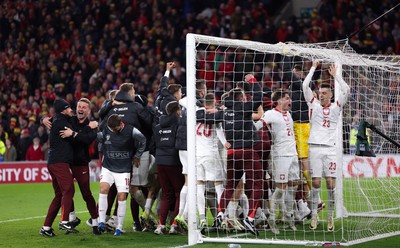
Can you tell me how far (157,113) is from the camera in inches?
530

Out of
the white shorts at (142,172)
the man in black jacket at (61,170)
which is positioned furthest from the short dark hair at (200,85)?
the man in black jacket at (61,170)

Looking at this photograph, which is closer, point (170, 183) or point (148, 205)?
point (170, 183)

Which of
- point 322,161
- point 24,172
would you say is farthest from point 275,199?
point 24,172

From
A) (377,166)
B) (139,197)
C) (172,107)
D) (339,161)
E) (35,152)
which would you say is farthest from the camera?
(35,152)

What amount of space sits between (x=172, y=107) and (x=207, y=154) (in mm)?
850

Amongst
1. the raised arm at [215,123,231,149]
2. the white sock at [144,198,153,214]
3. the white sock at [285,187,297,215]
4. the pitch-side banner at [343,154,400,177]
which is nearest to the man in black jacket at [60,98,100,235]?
the white sock at [144,198,153,214]

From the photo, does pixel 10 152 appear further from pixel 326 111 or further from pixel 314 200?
pixel 326 111

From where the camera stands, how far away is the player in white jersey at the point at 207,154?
12.6 metres

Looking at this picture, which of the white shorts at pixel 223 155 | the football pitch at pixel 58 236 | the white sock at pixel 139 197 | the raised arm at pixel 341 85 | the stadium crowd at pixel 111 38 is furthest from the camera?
the stadium crowd at pixel 111 38

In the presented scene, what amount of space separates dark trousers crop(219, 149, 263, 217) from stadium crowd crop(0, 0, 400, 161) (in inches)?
469

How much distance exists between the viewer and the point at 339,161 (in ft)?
48.1

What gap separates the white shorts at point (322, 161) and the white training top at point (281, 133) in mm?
299

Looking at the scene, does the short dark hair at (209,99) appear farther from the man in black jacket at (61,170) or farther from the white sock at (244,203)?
the man in black jacket at (61,170)

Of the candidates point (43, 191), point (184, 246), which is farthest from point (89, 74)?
point (184, 246)
